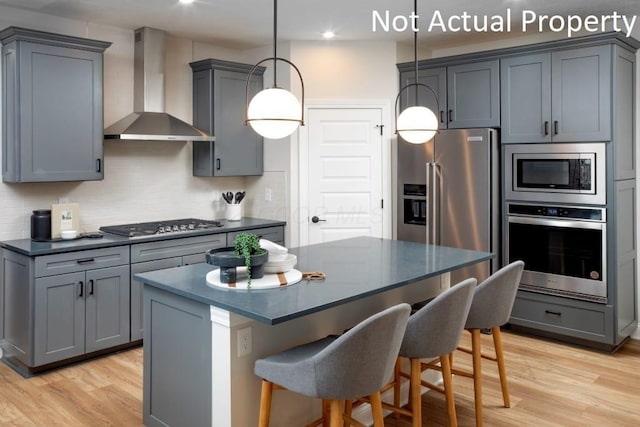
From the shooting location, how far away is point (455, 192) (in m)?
4.89

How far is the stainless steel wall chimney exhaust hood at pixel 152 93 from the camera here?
4650mm

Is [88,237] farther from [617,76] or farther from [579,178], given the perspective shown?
[617,76]

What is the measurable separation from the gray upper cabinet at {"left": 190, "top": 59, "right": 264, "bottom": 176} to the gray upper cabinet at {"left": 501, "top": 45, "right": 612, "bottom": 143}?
238 cm

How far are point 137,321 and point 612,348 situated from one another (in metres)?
3.68

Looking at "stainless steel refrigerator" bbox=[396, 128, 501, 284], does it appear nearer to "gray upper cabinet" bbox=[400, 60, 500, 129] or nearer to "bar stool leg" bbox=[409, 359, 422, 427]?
"gray upper cabinet" bbox=[400, 60, 500, 129]

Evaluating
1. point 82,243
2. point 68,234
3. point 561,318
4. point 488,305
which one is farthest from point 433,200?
point 68,234

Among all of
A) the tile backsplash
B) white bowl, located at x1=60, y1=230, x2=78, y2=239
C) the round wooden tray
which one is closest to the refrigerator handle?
the tile backsplash

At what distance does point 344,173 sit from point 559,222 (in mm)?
1953

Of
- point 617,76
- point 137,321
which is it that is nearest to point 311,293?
point 137,321

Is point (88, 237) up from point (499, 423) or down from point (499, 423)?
up

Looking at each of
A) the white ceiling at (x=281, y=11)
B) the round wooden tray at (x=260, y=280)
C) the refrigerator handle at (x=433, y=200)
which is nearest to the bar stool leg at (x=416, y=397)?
the round wooden tray at (x=260, y=280)

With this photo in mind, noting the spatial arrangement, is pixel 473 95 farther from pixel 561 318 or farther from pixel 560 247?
pixel 561 318

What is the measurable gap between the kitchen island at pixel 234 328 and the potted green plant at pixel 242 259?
0.11m

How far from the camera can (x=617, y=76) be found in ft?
13.7
